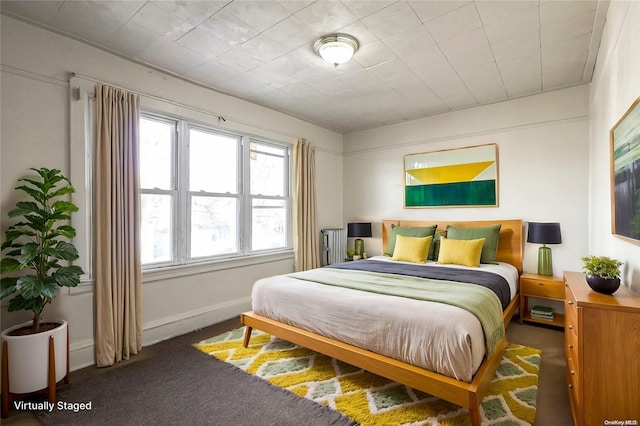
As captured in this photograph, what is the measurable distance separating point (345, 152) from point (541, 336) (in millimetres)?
3796

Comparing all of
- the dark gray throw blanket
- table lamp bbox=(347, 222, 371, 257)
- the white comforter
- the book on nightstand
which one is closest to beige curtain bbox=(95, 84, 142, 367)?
the white comforter

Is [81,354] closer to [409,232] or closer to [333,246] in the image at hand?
[333,246]

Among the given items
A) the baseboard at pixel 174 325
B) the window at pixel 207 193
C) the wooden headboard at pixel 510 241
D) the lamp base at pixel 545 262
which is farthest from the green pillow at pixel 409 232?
the baseboard at pixel 174 325

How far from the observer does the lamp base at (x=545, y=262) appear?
3.49 m

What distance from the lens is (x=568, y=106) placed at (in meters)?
3.52

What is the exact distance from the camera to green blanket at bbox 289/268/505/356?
2059mm

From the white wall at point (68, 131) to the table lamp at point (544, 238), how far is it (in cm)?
327

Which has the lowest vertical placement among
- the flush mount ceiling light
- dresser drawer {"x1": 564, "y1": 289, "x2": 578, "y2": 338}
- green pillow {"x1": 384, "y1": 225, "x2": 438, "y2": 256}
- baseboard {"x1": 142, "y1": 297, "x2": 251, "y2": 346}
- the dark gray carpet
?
the dark gray carpet

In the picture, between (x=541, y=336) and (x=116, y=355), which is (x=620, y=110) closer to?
(x=541, y=336)

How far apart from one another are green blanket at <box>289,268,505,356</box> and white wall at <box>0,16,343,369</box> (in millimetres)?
1171

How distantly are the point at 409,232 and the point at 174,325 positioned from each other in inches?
121

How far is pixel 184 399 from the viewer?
2.12 meters

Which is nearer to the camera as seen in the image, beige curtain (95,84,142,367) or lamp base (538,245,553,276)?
beige curtain (95,84,142,367)

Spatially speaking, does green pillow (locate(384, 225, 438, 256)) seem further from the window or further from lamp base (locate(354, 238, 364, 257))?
the window
